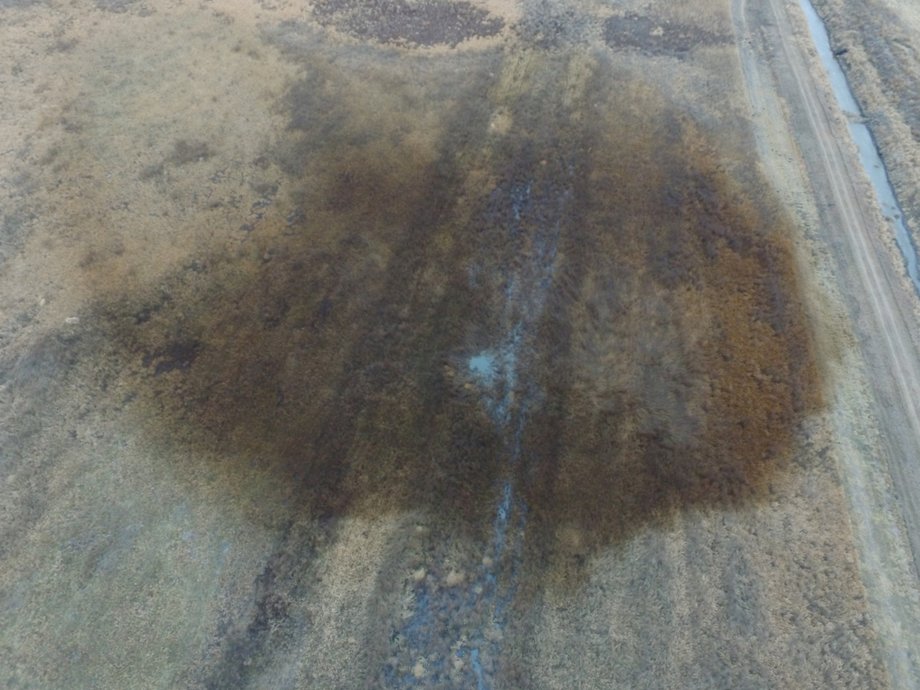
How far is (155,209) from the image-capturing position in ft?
55.3

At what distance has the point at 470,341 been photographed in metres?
14.4

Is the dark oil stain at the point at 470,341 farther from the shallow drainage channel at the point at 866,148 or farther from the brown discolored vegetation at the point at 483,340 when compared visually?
the shallow drainage channel at the point at 866,148

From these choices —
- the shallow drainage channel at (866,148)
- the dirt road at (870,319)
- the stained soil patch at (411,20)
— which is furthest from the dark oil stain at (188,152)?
the shallow drainage channel at (866,148)

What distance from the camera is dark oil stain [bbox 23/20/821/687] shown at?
39.7 feet

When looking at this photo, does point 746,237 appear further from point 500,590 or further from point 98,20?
point 98,20

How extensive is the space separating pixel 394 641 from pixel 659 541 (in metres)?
5.49

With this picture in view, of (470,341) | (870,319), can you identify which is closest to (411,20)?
(470,341)

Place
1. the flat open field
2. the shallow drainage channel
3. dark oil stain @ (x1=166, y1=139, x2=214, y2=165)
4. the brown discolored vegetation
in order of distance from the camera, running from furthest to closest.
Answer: dark oil stain @ (x1=166, y1=139, x2=214, y2=165) → the shallow drainage channel → the brown discolored vegetation → the flat open field

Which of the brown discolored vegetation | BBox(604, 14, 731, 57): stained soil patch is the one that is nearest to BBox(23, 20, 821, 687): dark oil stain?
the brown discolored vegetation

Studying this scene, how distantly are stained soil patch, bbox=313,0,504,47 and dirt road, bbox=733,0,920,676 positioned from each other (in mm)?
10796

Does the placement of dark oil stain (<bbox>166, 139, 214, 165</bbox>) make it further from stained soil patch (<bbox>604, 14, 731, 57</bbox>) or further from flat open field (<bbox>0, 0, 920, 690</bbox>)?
stained soil patch (<bbox>604, 14, 731, 57</bbox>)

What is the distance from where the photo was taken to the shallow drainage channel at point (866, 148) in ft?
54.9

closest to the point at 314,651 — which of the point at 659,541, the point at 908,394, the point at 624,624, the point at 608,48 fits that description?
the point at 624,624

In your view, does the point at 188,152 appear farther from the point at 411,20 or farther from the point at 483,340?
the point at 483,340
